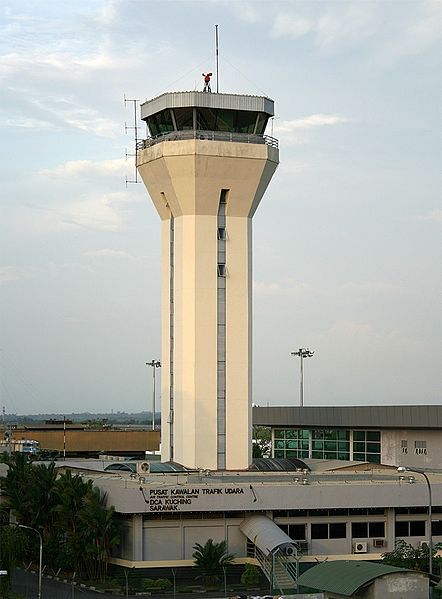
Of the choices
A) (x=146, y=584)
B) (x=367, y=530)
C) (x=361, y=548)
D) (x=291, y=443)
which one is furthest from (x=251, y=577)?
(x=291, y=443)

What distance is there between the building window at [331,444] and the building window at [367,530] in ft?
76.1

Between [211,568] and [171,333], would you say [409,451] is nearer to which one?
[171,333]

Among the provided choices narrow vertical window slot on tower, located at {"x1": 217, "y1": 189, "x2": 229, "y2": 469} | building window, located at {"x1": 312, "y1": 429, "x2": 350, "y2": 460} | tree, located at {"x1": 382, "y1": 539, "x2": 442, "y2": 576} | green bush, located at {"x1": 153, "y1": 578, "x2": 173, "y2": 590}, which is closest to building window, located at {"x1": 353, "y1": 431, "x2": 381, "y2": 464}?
building window, located at {"x1": 312, "y1": 429, "x2": 350, "y2": 460}

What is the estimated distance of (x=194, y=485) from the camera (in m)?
56.2

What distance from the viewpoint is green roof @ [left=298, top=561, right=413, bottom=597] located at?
137 feet

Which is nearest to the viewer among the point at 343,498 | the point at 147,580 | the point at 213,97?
the point at 147,580

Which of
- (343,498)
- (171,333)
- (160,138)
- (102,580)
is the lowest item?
(102,580)

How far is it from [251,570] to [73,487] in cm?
965

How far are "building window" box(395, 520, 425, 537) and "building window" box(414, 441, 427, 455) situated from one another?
16650 mm

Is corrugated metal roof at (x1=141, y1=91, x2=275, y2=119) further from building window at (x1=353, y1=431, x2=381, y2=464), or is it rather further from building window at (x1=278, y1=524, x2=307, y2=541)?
building window at (x1=278, y1=524, x2=307, y2=541)

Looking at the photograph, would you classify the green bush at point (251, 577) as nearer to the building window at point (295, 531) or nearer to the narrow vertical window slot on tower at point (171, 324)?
the building window at point (295, 531)

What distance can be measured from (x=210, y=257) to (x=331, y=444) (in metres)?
21.6

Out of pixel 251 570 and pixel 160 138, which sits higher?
pixel 160 138

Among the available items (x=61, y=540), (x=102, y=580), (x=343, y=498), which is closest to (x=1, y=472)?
(x=61, y=540)
